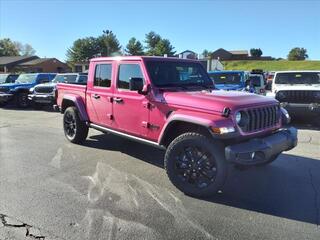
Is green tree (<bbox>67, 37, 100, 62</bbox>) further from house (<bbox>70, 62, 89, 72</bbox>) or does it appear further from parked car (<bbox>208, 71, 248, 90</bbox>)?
parked car (<bbox>208, 71, 248, 90</bbox>)

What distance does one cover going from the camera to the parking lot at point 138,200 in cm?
414

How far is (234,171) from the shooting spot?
6387 millimetres

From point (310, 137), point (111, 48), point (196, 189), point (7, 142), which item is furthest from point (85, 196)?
point (111, 48)

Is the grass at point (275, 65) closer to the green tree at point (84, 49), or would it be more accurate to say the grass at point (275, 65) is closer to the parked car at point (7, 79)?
the green tree at point (84, 49)

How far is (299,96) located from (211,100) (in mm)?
6950

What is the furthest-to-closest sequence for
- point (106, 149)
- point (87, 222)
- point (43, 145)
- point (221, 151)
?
point (43, 145), point (106, 149), point (221, 151), point (87, 222)

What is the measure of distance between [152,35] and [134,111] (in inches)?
3493

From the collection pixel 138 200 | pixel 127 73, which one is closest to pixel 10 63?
pixel 127 73

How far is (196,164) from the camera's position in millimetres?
5227

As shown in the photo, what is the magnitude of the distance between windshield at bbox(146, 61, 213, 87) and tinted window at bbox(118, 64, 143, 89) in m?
0.22

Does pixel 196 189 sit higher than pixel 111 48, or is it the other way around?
pixel 111 48

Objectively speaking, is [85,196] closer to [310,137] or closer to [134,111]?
[134,111]

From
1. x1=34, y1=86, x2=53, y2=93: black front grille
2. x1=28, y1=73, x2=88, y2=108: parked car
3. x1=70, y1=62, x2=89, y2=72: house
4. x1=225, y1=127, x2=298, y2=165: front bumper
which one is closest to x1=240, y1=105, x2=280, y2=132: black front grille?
x1=225, y1=127, x2=298, y2=165: front bumper

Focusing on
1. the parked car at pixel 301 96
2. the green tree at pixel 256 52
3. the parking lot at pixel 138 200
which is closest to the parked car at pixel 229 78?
the parked car at pixel 301 96
